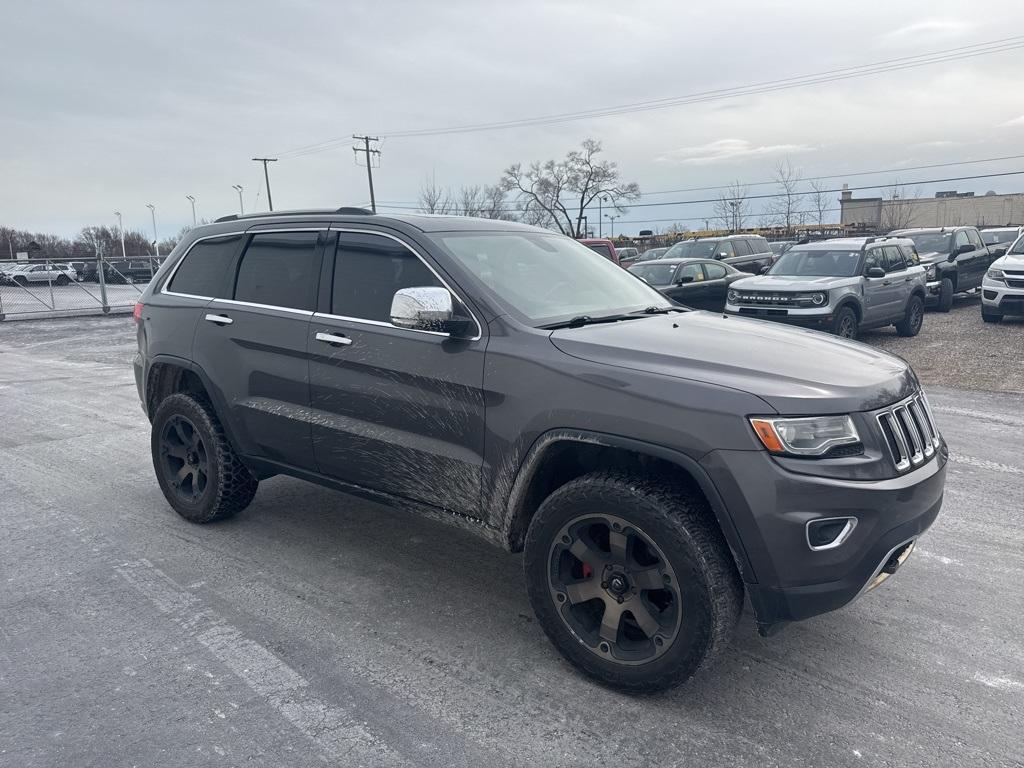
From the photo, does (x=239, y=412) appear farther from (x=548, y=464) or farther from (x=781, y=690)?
(x=781, y=690)

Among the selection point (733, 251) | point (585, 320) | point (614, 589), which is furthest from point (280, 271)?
point (733, 251)

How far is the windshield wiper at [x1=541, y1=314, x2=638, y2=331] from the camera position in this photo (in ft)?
11.4

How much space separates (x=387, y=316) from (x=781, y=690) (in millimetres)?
2420

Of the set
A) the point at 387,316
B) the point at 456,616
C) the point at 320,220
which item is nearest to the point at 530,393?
the point at 387,316

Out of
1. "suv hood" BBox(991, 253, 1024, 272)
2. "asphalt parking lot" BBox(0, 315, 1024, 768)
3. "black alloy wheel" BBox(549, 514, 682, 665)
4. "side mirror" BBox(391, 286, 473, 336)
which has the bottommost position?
→ "asphalt parking lot" BBox(0, 315, 1024, 768)

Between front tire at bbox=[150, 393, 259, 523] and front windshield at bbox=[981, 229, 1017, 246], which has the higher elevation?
front windshield at bbox=[981, 229, 1017, 246]

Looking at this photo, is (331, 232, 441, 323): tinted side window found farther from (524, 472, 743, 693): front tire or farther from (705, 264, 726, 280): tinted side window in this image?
(705, 264, 726, 280): tinted side window

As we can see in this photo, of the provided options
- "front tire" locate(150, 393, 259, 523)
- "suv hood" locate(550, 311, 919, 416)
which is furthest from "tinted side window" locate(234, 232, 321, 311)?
"suv hood" locate(550, 311, 919, 416)

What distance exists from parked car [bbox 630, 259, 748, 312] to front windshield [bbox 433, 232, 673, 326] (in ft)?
34.7

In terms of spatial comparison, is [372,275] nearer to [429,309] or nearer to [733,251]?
[429,309]

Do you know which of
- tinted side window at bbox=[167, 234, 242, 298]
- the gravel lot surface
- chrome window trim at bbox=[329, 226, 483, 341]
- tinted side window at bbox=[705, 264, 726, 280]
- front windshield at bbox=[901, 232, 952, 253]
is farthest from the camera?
front windshield at bbox=[901, 232, 952, 253]

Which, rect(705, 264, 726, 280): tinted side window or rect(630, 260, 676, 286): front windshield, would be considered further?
rect(705, 264, 726, 280): tinted side window

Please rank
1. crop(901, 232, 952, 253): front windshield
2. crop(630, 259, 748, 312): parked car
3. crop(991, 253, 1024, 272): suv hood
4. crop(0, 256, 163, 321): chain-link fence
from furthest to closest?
crop(0, 256, 163, 321): chain-link fence → crop(901, 232, 952, 253): front windshield → crop(630, 259, 748, 312): parked car → crop(991, 253, 1024, 272): suv hood

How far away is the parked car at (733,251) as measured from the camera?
63.2ft
